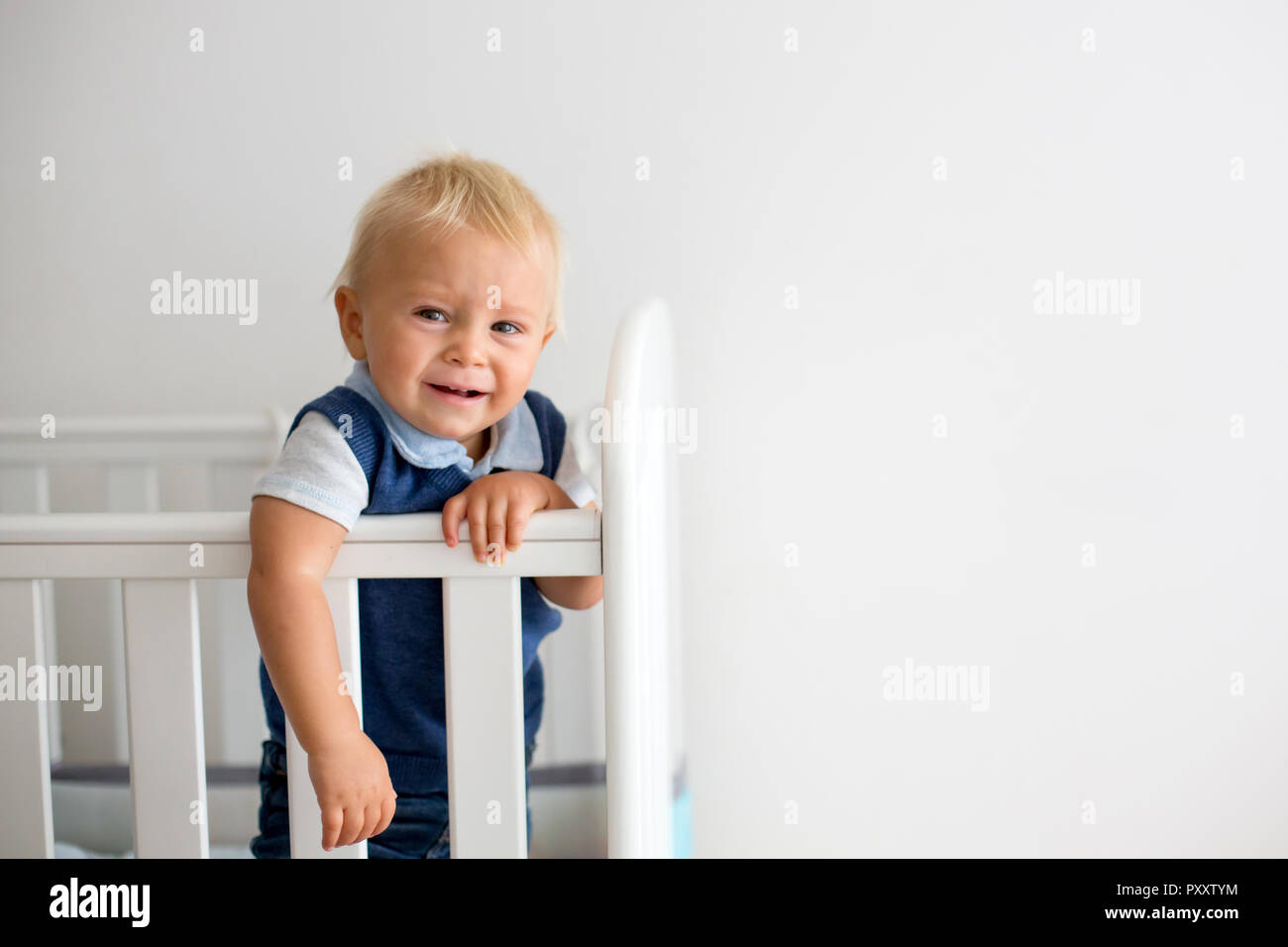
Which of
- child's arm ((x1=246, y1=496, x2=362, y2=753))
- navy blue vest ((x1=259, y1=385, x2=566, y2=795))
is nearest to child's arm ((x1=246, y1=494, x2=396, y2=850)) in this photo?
child's arm ((x1=246, y1=496, x2=362, y2=753))

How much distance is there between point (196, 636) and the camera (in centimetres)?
69

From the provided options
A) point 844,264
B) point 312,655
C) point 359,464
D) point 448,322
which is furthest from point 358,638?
point 844,264

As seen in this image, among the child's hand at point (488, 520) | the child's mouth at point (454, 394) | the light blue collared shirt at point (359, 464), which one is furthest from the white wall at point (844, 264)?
the child's hand at point (488, 520)

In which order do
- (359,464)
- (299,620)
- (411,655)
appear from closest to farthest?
(299,620), (359,464), (411,655)

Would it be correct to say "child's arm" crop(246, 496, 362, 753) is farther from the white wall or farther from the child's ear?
the white wall

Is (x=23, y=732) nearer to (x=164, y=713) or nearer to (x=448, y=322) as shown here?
(x=164, y=713)

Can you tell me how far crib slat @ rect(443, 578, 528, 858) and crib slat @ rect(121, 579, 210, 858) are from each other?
18cm

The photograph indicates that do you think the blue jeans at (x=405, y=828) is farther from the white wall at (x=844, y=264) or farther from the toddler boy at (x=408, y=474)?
the white wall at (x=844, y=264)

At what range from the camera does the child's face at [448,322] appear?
749mm

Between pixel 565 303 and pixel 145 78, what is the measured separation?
60 cm

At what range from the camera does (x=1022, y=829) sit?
137 cm

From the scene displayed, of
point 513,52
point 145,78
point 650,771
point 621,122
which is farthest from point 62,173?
point 650,771

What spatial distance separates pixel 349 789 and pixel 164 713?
15 centimetres
